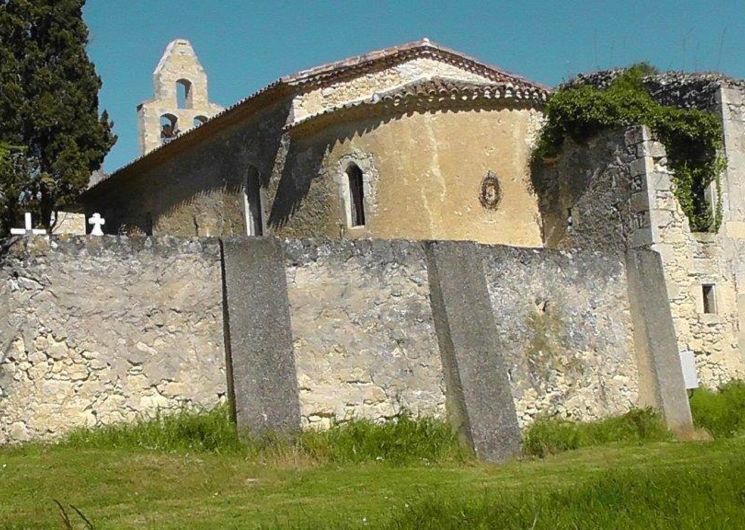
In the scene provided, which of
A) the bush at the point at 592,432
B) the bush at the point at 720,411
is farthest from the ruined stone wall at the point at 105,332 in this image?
the bush at the point at 720,411

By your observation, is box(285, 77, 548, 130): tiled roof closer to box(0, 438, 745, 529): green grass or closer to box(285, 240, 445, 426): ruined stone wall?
box(285, 240, 445, 426): ruined stone wall

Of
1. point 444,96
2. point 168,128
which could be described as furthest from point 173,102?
point 444,96

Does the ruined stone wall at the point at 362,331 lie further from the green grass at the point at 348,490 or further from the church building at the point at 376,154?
the church building at the point at 376,154

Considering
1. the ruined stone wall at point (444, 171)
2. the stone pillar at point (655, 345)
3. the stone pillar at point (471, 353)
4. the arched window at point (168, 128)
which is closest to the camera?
the stone pillar at point (471, 353)

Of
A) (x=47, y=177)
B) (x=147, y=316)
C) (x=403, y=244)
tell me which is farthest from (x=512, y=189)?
(x=47, y=177)

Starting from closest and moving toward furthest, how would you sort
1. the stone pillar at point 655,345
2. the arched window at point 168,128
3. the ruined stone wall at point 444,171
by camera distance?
1. the stone pillar at point 655,345
2. the ruined stone wall at point 444,171
3. the arched window at point 168,128

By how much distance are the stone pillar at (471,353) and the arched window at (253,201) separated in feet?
36.1

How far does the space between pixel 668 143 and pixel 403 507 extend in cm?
1144

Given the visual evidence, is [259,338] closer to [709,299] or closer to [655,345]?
[655,345]

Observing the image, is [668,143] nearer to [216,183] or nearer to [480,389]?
[480,389]

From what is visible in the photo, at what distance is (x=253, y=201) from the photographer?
969 inches

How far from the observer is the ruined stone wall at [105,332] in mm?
11523

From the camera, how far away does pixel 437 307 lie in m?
13.6

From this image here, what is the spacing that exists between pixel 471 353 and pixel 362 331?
1.52m
